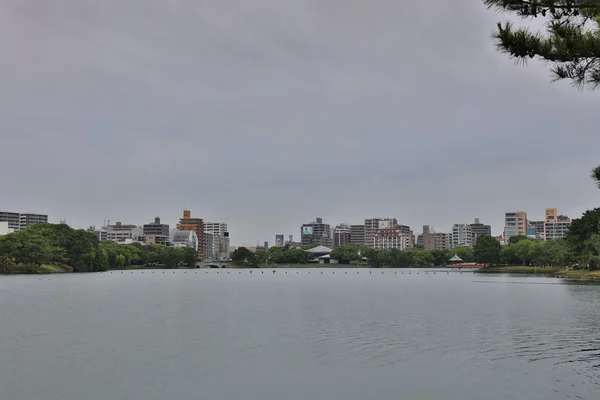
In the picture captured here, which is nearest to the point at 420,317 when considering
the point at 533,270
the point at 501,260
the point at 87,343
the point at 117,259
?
the point at 87,343

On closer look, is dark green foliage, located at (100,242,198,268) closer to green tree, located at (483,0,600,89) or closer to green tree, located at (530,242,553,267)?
green tree, located at (530,242,553,267)

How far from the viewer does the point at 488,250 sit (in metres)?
132

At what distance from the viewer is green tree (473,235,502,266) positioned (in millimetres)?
132750

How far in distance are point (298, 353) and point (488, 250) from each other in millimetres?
119231

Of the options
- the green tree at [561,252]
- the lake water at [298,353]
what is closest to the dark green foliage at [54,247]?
the lake water at [298,353]

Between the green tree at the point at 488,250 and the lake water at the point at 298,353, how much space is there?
97.4m

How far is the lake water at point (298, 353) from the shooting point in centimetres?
1658

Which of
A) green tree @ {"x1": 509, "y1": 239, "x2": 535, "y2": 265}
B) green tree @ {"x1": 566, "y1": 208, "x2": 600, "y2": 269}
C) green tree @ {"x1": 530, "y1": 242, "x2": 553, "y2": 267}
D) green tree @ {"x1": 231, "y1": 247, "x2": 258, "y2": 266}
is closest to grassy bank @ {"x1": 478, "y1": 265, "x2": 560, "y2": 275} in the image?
green tree @ {"x1": 530, "y1": 242, "x2": 553, "y2": 267}

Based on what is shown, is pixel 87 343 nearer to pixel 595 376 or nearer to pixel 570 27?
pixel 595 376

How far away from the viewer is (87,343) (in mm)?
24281

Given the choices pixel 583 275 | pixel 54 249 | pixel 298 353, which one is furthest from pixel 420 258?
pixel 298 353

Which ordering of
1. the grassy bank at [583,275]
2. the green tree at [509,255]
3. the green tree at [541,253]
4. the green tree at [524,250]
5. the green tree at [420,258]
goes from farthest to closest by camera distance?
the green tree at [420,258], the green tree at [509,255], the green tree at [524,250], the green tree at [541,253], the grassy bank at [583,275]

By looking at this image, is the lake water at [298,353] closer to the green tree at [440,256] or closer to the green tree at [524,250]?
the green tree at [524,250]

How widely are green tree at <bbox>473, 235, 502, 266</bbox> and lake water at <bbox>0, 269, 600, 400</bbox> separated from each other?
97394 mm
